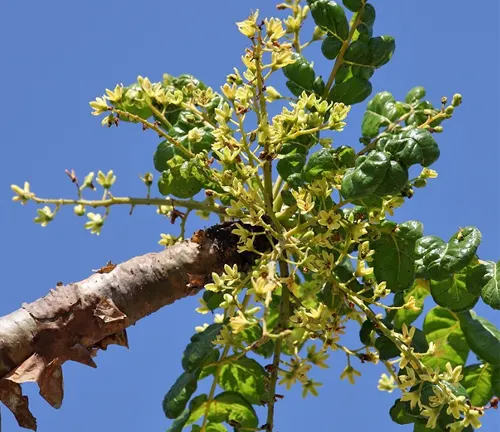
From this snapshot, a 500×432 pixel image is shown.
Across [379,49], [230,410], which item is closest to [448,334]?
[230,410]

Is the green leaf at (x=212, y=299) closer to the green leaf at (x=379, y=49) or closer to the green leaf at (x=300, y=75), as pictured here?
the green leaf at (x=300, y=75)

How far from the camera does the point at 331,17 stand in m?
3.10

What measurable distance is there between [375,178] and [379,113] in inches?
40.0

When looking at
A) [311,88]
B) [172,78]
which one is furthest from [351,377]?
[172,78]

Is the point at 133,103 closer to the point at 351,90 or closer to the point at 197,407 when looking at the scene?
the point at 351,90

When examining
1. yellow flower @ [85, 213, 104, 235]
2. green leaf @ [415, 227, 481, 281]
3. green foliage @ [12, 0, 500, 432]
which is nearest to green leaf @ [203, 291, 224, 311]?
green foliage @ [12, 0, 500, 432]

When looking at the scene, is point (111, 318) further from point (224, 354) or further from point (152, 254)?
point (224, 354)

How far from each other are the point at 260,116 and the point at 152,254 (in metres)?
0.70

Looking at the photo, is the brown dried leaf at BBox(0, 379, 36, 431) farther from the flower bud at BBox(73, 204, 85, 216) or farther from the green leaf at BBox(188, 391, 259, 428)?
the green leaf at BBox(188, 391, 259, 428)

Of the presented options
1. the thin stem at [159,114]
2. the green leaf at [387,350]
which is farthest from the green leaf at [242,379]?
the thin stem at [159,114]

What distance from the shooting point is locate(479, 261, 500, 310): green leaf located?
9.15 feet

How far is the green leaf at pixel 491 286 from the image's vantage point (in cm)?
279

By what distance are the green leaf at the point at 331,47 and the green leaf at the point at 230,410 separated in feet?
4.78

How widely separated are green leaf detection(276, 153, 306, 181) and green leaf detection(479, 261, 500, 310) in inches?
31.0
